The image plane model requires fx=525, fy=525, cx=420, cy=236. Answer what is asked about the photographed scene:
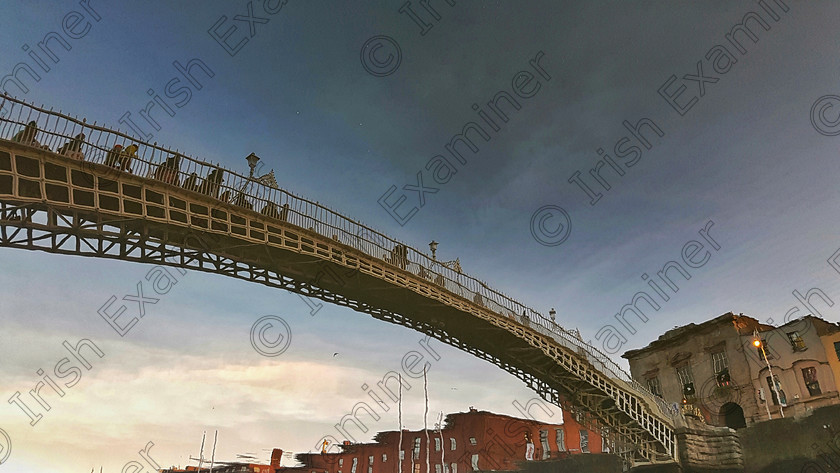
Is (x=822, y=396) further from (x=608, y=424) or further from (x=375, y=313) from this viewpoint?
(x=375, y=313)

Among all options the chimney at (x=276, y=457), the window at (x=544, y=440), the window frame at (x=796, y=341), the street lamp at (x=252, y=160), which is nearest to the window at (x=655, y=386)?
the window frame at (x=796, y=341)

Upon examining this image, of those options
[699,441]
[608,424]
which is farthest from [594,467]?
[699,441]

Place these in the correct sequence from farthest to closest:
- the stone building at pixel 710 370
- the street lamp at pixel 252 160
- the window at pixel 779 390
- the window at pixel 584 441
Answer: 1. the window at pixel 584 441
2. the stone building at pixel 710 370
3. the window at pixel 779 390
4. the street lamp at pixel 252 160

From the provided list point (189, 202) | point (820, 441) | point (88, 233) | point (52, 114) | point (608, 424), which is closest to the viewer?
point (52, 114)

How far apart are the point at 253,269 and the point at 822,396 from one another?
109ft

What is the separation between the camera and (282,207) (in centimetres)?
2142

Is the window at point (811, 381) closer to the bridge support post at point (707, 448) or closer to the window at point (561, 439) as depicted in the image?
the bridge support post at point (707, 448)

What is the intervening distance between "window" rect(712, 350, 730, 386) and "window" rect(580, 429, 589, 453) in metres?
13.1

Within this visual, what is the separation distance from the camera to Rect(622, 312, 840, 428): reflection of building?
31.8 m

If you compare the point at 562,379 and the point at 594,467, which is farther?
the point at 594,467

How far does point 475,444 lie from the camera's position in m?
50.8

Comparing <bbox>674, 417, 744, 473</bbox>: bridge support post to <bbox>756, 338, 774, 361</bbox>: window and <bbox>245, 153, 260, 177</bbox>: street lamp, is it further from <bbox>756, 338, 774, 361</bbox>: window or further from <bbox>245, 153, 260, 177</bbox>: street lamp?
<bbox>245, 153, 260, 177</bbox>: street lamp

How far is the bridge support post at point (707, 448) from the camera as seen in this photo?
2819 cm

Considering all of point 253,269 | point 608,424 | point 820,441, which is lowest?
point 820,441
